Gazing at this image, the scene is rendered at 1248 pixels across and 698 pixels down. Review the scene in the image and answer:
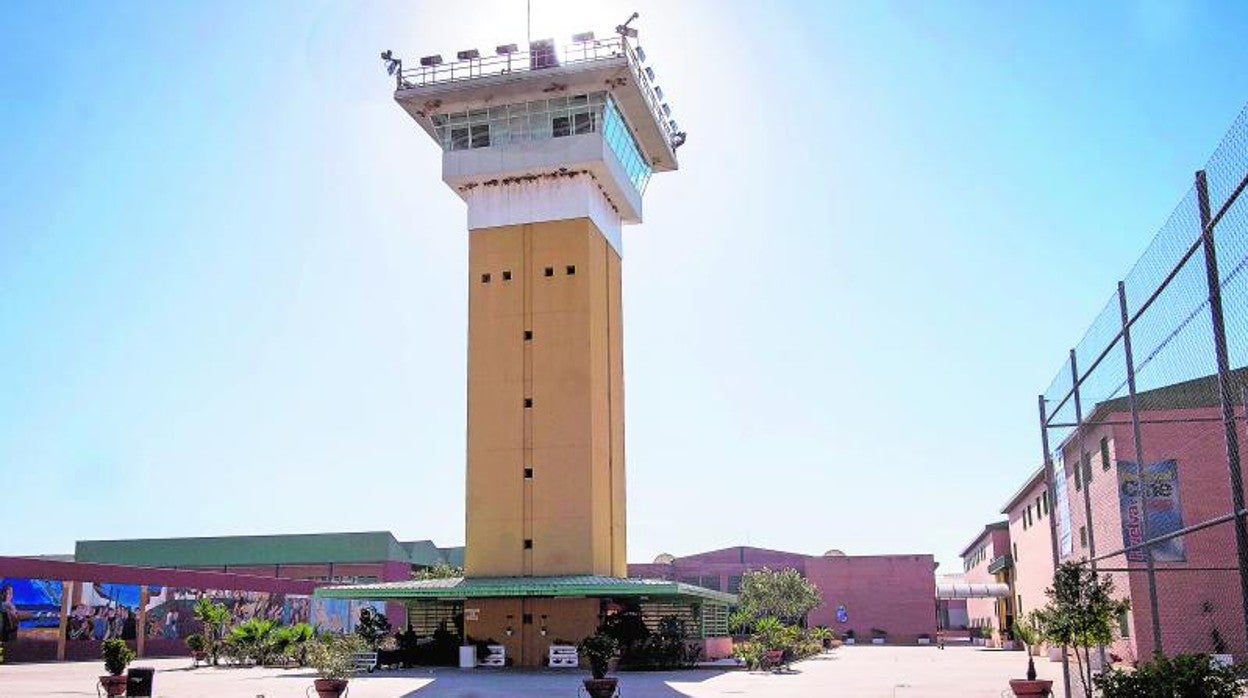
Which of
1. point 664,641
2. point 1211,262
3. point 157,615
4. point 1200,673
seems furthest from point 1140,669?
point 157,615

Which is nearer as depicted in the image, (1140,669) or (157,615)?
(1140,669)

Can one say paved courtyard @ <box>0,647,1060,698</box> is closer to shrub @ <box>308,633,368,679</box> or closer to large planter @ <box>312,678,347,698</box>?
shrub @ <box>308,633,368,679</box>

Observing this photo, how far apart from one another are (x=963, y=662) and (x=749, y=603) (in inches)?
1142

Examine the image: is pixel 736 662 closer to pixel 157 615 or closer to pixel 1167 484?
pixel 1167 484

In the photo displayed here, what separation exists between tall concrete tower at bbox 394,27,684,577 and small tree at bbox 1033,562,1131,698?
26.5m

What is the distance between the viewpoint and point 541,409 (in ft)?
155

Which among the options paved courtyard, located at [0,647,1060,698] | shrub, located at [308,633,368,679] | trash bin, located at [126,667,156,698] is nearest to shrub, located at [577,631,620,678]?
paved courtyard, located at [0,647,1060,698]

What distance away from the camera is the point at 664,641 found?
142 feet

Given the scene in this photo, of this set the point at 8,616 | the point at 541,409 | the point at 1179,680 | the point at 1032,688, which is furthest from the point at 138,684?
the point at 8,616

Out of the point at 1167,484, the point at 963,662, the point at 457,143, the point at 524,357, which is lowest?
the point at 963,662

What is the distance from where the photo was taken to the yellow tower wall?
4631cm

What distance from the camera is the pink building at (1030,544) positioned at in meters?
53.9

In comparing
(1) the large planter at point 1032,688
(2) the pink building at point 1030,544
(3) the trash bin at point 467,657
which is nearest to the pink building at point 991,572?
(2) the pink building at point 1030,544

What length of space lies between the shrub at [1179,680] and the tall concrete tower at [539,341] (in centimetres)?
3198
